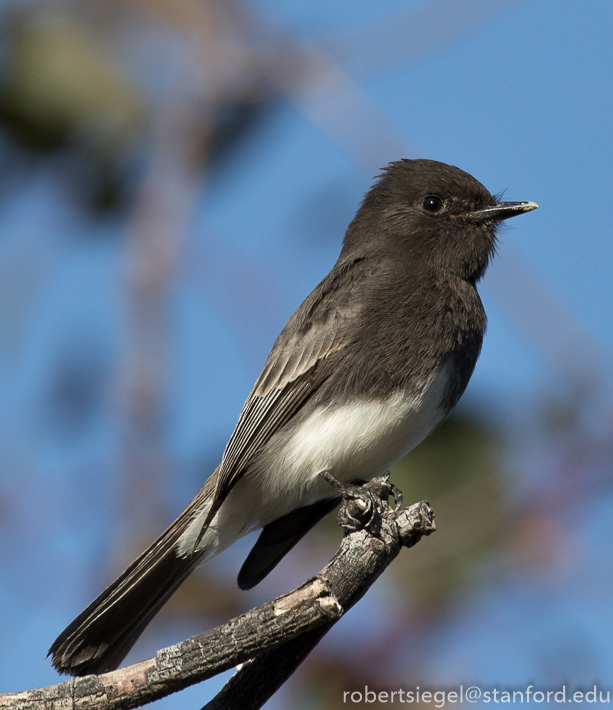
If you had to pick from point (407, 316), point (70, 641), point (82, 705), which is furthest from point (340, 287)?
point (82, 705)

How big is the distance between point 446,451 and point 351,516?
107 centimetres

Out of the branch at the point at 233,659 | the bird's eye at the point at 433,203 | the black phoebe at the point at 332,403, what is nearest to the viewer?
the branch at the point at 233,659

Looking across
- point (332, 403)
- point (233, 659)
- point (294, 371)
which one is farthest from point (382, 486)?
point (233, 659)

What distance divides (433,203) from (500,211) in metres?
0.32

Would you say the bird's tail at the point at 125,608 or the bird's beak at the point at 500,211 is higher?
the bird's beak at the point at 500,211

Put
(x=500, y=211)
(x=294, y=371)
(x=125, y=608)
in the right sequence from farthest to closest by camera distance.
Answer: (x=500, y=211)
(x=294, y=371)
(x=125, y=608)

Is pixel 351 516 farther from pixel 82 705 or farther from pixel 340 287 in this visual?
pixel 340 287

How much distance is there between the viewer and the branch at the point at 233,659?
2469 mm

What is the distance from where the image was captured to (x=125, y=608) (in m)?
3.60

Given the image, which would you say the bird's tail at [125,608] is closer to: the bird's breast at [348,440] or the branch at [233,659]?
the bird's breast at [348,440]

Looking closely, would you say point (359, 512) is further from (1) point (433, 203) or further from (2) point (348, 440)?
(1) point (433, 203)

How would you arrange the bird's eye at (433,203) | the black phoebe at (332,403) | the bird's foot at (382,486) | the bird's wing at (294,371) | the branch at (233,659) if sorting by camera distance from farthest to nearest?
the bird's eye at (433,203) < the bird's wing at (294,371) < the black phoebe at (332,403) < the bird's foot at (382,486) < the branch at (233,659)

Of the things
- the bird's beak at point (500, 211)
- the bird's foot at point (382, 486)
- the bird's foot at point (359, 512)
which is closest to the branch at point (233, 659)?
the bird's foot at point (359, 512)

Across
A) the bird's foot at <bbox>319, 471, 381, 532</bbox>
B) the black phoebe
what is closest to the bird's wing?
the black phoebe
